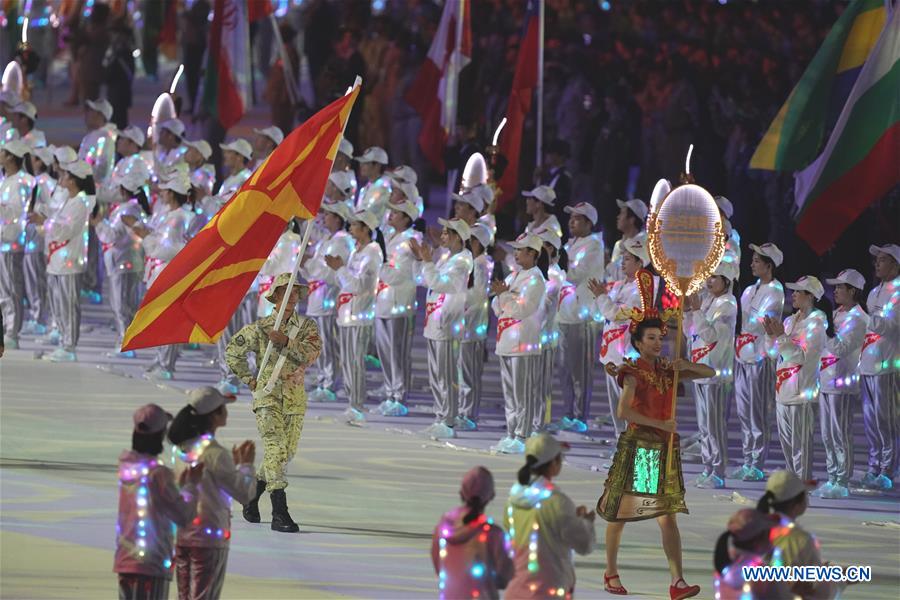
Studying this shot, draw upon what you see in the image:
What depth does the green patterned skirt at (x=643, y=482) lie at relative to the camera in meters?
13.3

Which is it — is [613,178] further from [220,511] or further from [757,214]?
[220,511]

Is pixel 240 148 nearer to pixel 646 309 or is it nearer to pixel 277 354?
pixel 277 354

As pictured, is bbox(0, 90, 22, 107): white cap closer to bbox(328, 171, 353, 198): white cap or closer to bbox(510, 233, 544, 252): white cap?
bbox(328, 171, 353, 198): white cap

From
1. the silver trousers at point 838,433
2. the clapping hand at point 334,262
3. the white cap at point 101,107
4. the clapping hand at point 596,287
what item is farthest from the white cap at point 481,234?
the white cap at point 101,107

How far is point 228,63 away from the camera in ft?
78.3

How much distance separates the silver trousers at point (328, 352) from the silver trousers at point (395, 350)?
0.59 m

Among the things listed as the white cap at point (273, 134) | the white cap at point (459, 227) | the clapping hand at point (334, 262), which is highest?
the white cap at point (273, 134)

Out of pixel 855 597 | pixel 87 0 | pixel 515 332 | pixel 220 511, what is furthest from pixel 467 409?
pixel 87 0

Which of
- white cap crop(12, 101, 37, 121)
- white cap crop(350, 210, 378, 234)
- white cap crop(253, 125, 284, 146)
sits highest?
white cap crop(12, 101, 37, 121)

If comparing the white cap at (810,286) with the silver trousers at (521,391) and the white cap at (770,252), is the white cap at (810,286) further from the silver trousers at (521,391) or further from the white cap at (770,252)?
the silver trousers at (521,391)

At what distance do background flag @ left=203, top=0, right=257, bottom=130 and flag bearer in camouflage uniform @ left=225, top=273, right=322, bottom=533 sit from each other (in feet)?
30.5

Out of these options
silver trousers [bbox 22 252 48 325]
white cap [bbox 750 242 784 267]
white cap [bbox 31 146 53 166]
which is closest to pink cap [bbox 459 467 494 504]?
white cap [bbox 750 242 784 267]

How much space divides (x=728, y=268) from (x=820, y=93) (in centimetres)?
170

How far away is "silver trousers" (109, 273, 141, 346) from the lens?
21.4 meters
